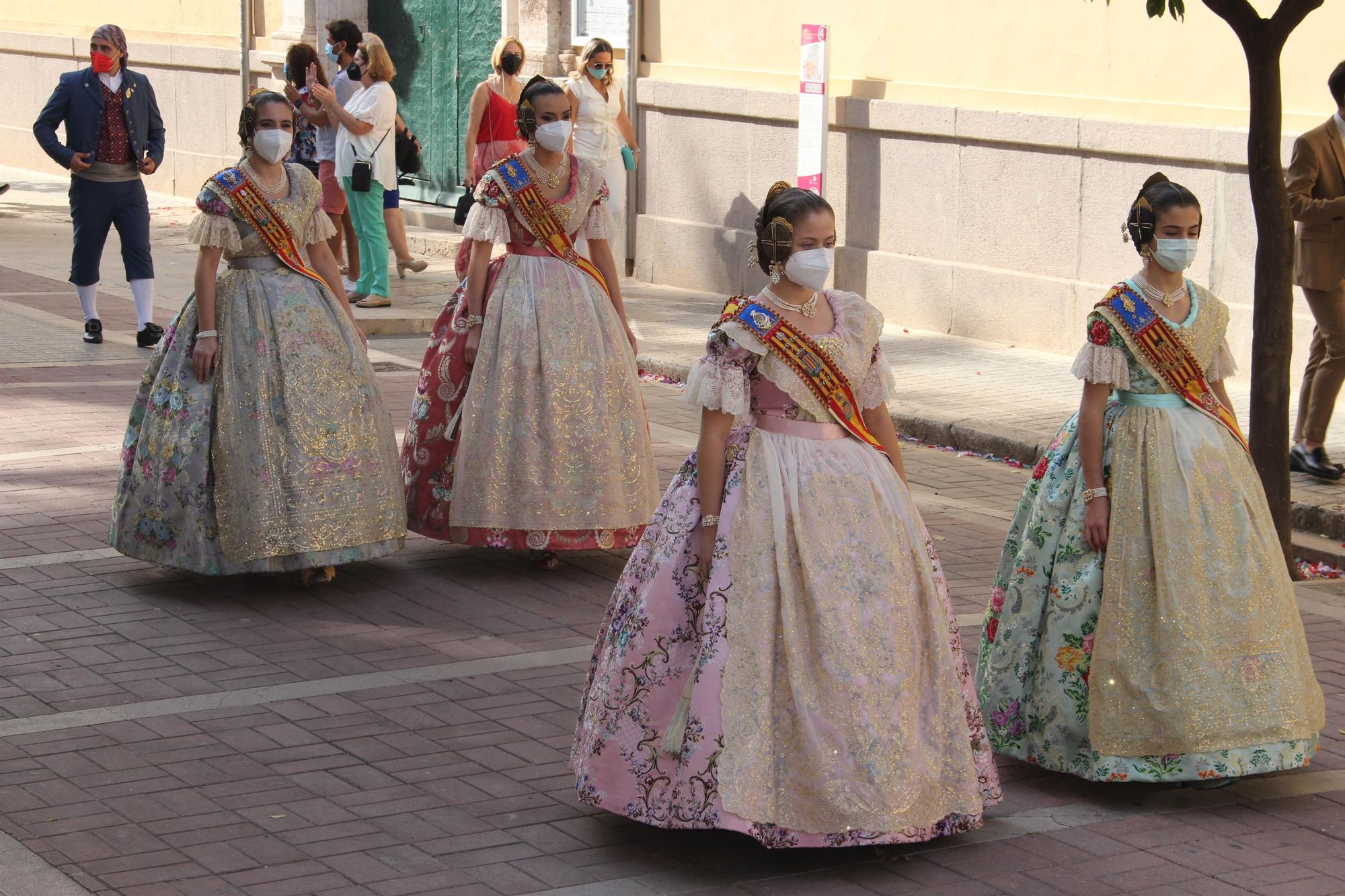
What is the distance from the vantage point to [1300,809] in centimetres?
538

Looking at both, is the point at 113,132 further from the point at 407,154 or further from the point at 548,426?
the point at 548,426

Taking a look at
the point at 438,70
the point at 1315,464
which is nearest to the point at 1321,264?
the point at 1315,464

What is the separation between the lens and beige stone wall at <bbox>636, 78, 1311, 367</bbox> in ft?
38.1

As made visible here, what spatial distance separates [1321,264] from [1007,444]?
1884 mm

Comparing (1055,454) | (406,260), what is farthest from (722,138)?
(1055,454)

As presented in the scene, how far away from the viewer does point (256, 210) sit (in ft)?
24.5

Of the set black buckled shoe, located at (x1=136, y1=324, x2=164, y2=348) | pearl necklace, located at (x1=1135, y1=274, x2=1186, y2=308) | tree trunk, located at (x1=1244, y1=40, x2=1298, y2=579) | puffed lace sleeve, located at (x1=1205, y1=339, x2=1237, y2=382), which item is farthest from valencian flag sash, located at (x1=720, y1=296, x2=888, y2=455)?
black buckled shoe, located at (x1=136, y1=324, x2=164, y2=348)

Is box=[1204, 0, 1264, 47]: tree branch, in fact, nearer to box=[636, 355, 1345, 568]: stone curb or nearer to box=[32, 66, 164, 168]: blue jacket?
box=[636, 355, 1345, 568]: stone curb

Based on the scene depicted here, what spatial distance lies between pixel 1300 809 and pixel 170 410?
435cm

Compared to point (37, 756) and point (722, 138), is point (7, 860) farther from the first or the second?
point (722, 138)

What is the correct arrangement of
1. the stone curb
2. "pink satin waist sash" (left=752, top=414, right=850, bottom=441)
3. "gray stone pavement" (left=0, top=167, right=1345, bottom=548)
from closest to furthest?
"pink satin waist sash" (left=752, top=414, right=850, bottom=441)
the stone curb
"gray stone pavement" (left=0, top=167, right=1345, bottom=548)

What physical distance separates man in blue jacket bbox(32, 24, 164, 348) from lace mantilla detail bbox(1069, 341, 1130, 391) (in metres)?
8.48

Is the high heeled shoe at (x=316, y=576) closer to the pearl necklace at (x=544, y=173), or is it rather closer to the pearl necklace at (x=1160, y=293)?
the pearl necklace at (x=544, y=173)

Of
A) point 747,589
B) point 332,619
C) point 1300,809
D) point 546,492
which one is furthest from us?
point 546,492
